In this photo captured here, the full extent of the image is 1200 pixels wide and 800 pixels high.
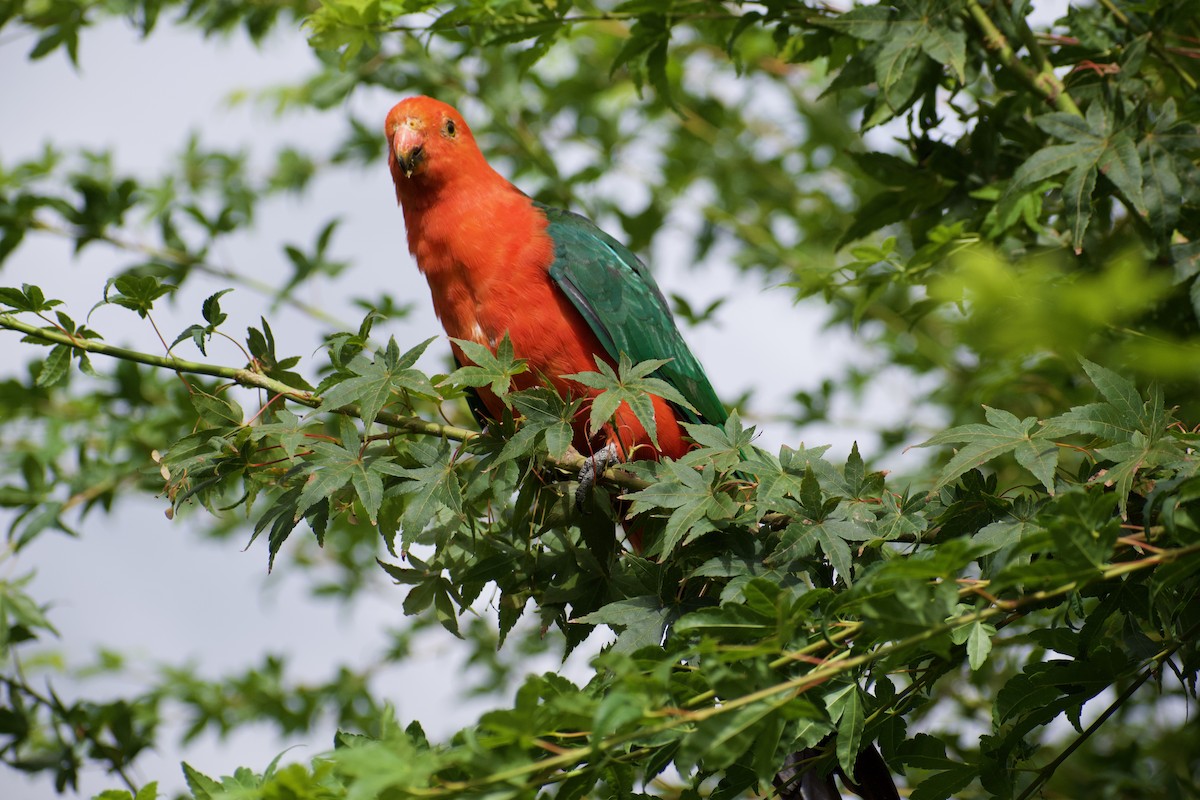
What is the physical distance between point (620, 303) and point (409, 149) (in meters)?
0.87

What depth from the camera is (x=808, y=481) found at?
1894 mm

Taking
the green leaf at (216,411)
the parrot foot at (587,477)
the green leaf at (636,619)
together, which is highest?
the green leaf at (216,411)

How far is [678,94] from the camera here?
4.73 metres

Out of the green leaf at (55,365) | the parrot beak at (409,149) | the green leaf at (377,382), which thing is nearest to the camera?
the green leaf at (377,382)

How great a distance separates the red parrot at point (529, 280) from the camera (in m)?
3.02

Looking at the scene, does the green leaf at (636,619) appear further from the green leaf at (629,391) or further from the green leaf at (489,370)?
the green leaf at (489,370)

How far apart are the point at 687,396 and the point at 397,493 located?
1.29 meters

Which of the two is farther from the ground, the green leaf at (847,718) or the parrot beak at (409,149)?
the parrot beak at (409,149)

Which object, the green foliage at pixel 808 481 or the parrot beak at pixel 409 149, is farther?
the parrot beak at pixel 409 149

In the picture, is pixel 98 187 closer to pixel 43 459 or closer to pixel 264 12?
pixel 264 12

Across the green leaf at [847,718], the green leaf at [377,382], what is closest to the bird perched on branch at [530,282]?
the green leaf at [377,382]

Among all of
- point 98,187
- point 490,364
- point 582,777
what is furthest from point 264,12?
point 582,777

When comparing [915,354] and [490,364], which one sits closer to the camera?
[490,364]

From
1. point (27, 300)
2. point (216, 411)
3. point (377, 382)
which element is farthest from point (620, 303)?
point (27, 300)
